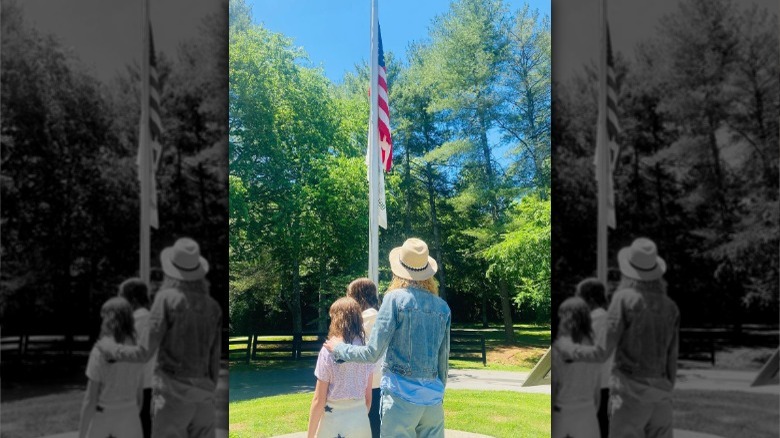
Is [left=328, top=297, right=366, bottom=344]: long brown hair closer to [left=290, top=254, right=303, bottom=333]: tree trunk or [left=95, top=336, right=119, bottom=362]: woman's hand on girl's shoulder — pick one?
[left=95, top=336, right=119, bottom=362]: woman's hand on girl's shoulder

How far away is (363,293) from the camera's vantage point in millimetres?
3650

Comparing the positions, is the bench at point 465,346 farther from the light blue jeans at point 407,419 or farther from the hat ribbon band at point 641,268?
the hat ribbon band at point 641,268

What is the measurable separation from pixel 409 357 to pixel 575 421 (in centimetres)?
74

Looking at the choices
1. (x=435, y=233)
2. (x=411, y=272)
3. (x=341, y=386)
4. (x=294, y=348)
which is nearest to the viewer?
(x=411, y=272)

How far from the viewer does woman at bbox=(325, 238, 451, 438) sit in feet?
9.70

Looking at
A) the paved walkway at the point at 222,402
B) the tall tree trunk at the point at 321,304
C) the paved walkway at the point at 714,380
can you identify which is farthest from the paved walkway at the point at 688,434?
the tall tree trunk at the point at 321,304

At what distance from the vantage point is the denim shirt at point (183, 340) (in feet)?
9.51

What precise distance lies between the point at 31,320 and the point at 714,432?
113 inches

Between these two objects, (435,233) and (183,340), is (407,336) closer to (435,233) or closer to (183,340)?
(183,340)

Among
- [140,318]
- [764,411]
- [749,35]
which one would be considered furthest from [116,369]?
[749,35]

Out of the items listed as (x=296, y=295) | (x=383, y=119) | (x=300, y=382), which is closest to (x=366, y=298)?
(x=383, y=119)

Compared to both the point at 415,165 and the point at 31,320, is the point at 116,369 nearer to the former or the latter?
the point at 31,320

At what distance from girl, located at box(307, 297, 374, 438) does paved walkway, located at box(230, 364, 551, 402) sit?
897 centimetres

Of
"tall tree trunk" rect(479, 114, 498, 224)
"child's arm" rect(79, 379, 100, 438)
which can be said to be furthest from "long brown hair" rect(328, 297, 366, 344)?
"tall tree trunk" rect(479, 114, 498, 224)
